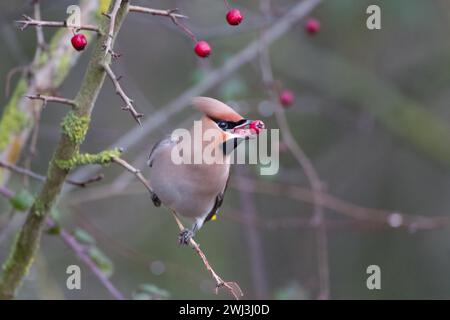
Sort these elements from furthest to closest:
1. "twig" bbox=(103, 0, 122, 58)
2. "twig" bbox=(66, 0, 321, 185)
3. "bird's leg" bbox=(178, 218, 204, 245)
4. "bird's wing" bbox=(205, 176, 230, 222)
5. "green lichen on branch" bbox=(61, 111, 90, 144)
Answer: "twig" bbox=(66, 0, 321, 185)
"bird's wing" bbox=(205, 176, 230, 222)
"bird's leg" bbox=(178, 218, 204, 245)
"green lichen on branch" bbox=(61, 111, 90, 144)
"twig" bbox=(103, 0, 122, 58)

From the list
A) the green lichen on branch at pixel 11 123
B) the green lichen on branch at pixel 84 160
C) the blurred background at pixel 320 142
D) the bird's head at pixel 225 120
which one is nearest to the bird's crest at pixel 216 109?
the bird's head at pixel 225 120

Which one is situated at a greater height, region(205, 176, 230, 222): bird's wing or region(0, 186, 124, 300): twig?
region(205, 176, 230, 222): bird's wing

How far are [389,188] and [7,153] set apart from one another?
367 centimetres

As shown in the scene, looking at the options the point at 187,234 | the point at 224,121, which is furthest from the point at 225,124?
the point at 187,234

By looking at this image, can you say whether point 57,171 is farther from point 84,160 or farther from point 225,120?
point 225,120

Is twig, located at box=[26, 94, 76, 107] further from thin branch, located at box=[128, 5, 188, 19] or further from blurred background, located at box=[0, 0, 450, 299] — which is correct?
blurred background, located at box=[0, 0, 450, 299]

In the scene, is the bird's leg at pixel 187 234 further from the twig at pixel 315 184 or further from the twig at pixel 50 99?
the twig at pixel 50 99

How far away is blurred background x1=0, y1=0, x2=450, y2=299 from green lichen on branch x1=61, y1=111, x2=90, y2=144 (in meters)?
2.70

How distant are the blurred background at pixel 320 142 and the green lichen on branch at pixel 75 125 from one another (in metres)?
2.70

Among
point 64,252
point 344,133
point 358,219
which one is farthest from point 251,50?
point 64,252

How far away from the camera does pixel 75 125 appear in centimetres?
232

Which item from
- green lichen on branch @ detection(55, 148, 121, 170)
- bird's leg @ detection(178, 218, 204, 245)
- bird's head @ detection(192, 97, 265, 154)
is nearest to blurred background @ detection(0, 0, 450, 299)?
bird's leg @ detection(178, 218, 204, 245)

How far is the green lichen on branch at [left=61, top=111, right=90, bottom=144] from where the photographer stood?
2.32 metres
